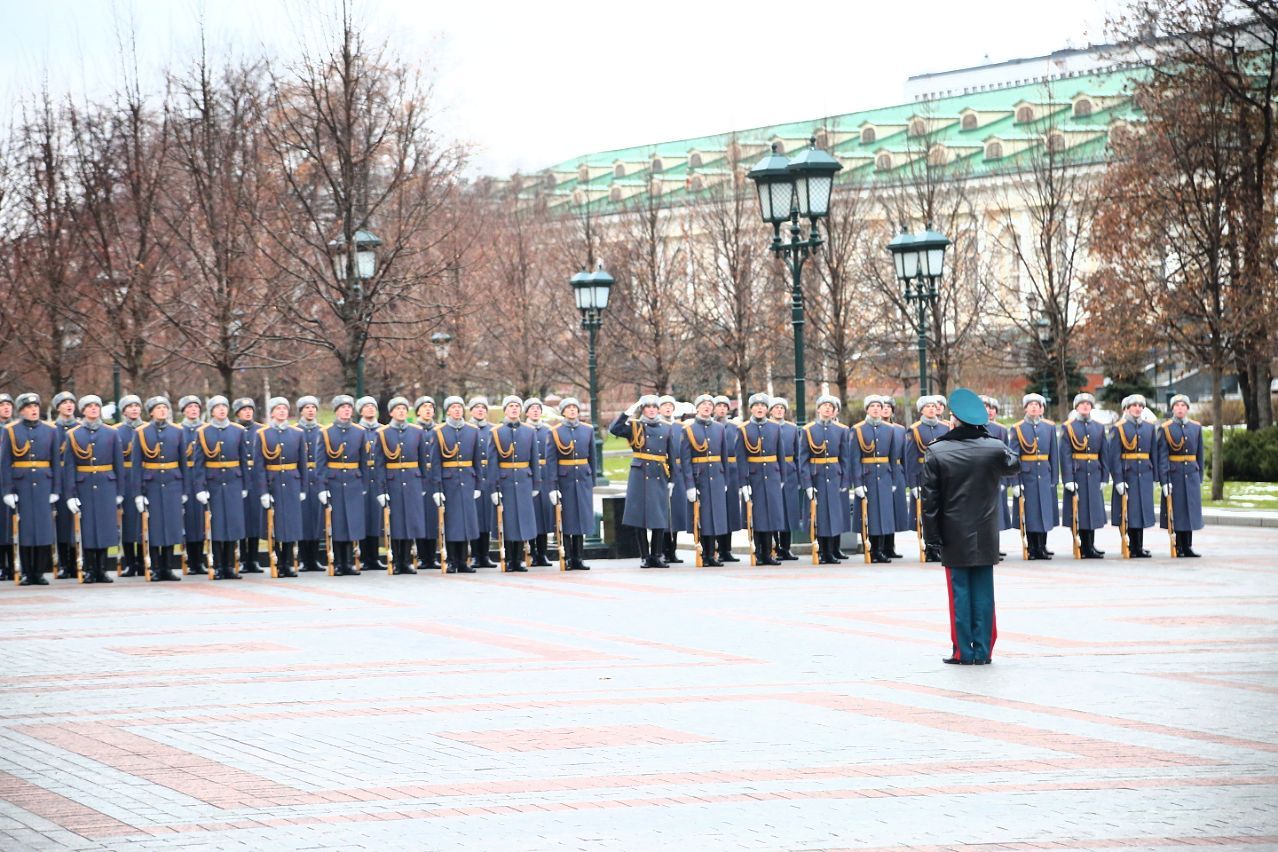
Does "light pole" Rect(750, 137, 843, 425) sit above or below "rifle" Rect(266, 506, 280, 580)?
above

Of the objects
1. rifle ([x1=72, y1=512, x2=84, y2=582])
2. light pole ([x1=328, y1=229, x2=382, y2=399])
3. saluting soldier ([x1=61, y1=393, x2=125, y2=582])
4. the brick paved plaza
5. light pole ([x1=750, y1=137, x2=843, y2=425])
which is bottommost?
the brick paved plaza

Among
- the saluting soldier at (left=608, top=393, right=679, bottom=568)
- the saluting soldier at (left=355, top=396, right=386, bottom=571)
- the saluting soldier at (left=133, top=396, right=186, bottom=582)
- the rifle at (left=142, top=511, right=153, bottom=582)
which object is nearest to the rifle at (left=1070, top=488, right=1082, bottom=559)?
the saluting soldier at (left=608, top=393, right=679, bottom=568)

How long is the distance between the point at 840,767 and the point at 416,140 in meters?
20.0

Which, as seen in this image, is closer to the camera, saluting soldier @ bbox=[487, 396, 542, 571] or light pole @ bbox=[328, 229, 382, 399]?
saluting soldier @ bbox=[487, 396, 542, 571]

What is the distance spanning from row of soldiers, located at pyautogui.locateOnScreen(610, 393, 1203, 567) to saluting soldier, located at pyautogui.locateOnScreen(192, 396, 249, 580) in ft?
16.1

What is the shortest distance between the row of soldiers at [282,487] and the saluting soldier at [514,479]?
0.06 feet

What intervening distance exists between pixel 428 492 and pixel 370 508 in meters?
0.80

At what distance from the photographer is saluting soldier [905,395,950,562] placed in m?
22.1

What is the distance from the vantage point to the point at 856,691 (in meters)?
11.5

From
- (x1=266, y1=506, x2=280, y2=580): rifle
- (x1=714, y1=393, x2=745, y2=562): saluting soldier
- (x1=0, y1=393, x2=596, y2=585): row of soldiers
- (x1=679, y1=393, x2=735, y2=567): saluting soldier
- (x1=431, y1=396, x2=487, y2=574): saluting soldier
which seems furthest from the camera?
(x1=714, y1=393, x2=745, y2=562): saluting soldier

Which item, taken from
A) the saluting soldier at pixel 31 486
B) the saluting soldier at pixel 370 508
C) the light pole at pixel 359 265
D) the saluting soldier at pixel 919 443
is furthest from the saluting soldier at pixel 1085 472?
the saluting soldier at pixel 31 486

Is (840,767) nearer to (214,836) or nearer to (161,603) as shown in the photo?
(214,836)

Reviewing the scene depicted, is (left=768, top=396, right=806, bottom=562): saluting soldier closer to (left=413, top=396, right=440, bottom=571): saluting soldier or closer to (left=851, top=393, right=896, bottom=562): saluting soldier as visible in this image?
(left=851, top=393, right=896, bottom=562): saluting soldier

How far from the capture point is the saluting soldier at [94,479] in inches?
822
